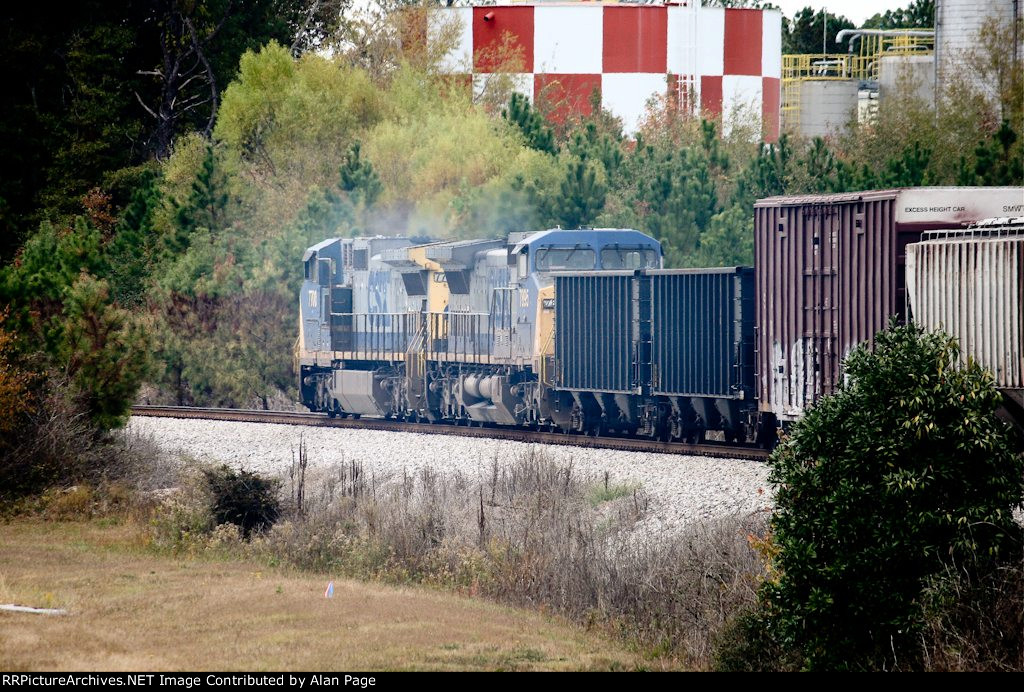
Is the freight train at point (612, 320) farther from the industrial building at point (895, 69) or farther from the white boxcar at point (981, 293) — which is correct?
the industrial building at point (895, 69)

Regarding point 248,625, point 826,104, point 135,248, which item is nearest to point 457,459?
point 248,625

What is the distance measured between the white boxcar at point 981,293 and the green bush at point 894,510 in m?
2.49

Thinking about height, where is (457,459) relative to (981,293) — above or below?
below

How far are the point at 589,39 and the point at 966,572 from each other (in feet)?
158

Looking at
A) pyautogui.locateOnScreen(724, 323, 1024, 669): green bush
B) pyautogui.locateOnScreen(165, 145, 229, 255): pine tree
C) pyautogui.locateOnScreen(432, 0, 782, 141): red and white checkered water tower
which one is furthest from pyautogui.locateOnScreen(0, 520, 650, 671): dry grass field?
pyautogui.locateOnScreen(432, 0, 782, 141): red and white checkered water tower

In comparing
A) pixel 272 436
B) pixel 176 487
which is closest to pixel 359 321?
pixel 272 436

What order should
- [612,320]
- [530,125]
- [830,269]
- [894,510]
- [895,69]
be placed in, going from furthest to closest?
[895,69] < [530,125] < [612,320] < [830,269] < [894,510]

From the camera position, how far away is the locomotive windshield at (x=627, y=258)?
27333mm

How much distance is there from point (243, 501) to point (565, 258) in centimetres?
962

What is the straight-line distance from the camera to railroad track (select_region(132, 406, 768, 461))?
21.8 m

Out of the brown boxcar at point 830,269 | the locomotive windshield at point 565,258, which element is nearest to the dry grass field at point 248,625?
the brown boxcar at point 830,269

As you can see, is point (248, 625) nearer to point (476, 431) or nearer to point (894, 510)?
point (894, 510)

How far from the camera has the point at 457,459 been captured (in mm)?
22734

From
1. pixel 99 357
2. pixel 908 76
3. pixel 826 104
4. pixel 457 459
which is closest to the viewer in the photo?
pixel 457 459
